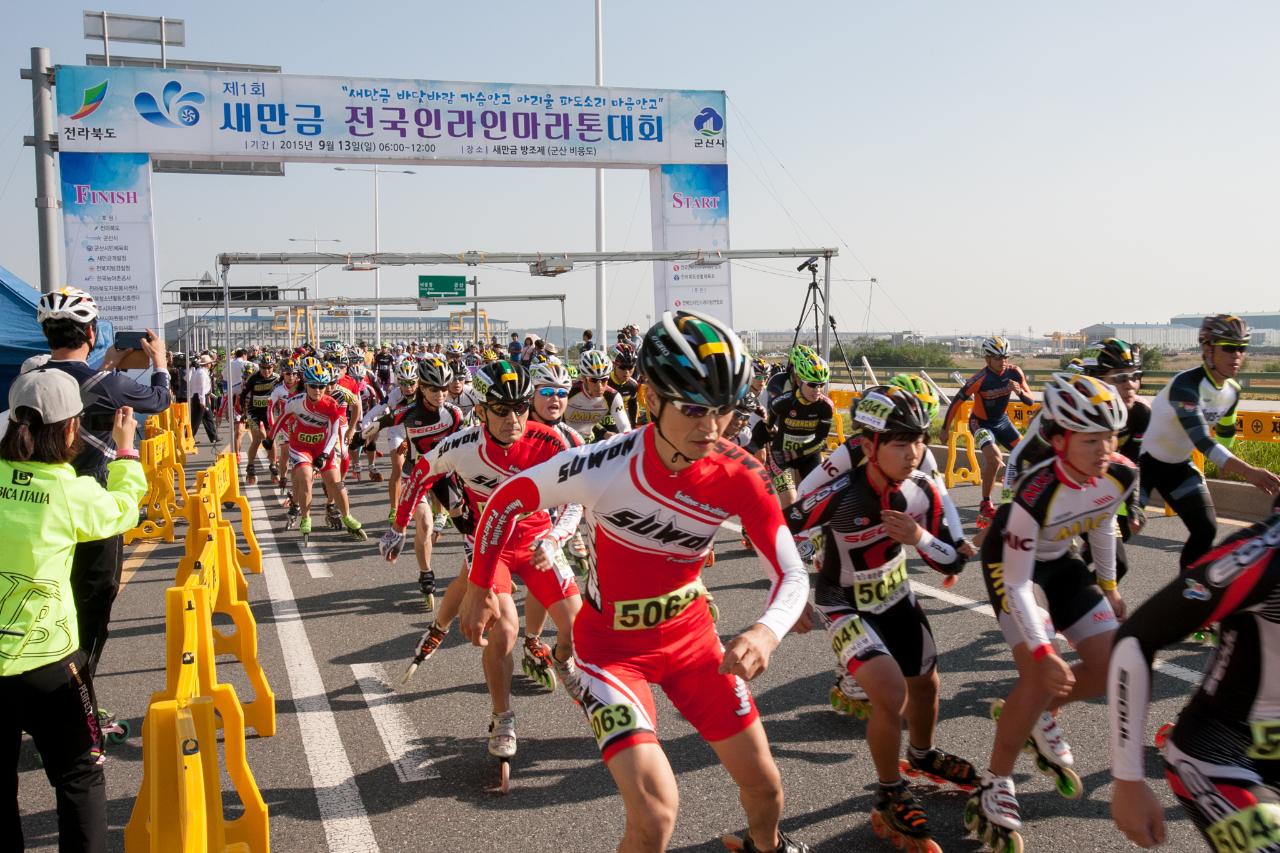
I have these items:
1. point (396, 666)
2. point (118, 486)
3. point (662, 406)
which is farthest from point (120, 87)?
point (662, 406)

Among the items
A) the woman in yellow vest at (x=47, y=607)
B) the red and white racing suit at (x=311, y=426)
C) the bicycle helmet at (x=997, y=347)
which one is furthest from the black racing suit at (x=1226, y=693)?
the red and white racing suit at (x=311, y=426)

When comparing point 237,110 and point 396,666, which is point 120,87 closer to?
point 237,110

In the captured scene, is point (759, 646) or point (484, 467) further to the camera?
point (484, 467)

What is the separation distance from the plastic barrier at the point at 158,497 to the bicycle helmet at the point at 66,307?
8.09m

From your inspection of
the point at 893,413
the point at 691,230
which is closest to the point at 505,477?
the point at 893,413

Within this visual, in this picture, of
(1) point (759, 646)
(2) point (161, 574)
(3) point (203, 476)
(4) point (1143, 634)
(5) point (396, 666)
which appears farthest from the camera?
(2) point (161, 574)

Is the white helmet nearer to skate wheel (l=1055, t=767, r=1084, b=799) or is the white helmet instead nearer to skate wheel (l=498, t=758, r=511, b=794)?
skate wheel (l=498, t=758, r=511, b=794)

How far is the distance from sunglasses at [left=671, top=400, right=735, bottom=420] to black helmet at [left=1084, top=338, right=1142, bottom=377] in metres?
5.66

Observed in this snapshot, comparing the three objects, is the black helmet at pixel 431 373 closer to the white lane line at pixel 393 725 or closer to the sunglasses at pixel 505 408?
the white lane line at pixel 393 725

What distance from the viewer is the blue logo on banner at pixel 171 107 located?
21.2 m

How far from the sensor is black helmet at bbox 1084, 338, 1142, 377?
26.8 ft

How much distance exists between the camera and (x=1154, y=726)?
5.84 metres

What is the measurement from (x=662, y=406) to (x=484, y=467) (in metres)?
3.14

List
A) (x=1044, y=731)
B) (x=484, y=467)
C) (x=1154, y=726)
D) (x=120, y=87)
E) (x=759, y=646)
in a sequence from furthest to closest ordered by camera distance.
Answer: (x=120, y=87) → (x=484, y=467) → (x=1154, y=726) → (x=1044, y=731) → (x=759, y=646)
